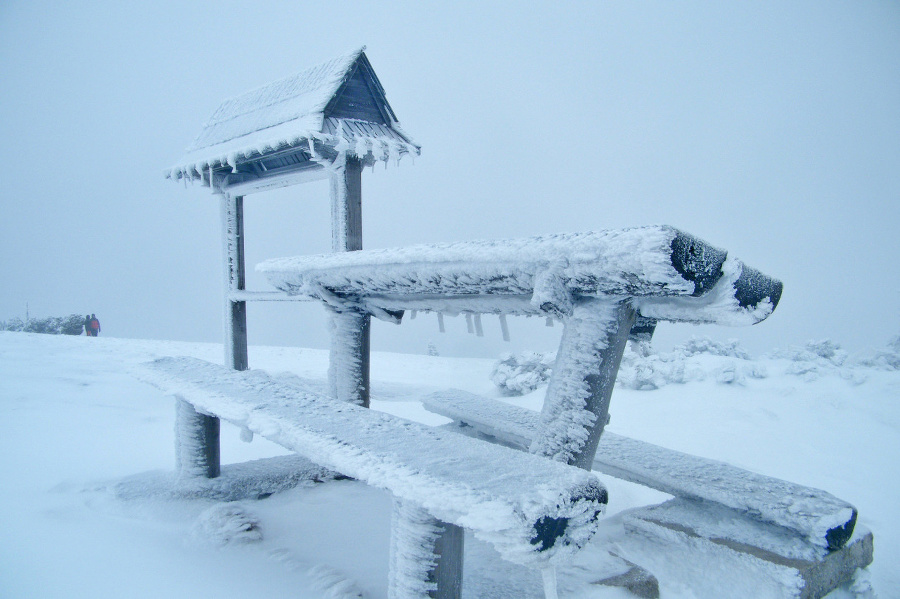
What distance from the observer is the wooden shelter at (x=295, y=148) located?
11.2 ft

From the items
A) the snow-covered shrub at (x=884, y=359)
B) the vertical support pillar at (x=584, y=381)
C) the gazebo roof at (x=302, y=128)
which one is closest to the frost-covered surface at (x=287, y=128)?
the gazebo roof at (x=302, y=128)

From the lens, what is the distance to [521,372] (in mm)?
5703

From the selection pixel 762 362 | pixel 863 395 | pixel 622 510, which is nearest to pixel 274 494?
pixel 622 510

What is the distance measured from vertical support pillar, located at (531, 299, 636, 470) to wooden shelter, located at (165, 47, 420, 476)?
1554 millimetres

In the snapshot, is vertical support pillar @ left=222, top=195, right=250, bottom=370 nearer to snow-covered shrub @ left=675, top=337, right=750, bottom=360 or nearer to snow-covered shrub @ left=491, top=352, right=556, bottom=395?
snow-covered shrub @ left=491, top=352, right=556, bottom=395

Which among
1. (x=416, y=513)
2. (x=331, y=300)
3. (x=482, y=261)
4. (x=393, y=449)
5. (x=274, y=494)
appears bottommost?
(x=274, y=494)

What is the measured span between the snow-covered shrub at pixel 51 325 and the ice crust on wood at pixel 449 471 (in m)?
14.2

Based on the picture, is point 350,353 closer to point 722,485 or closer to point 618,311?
point 618,311

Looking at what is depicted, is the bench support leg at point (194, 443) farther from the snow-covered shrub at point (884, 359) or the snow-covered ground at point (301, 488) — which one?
the snow-covered shrub at point (884, 359)

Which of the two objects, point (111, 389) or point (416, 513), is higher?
point (416, 513)

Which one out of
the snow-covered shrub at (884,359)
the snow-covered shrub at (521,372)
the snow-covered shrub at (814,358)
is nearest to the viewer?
the snow-covered shrub at (814,358)

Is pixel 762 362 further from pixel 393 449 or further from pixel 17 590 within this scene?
pixel 17 590

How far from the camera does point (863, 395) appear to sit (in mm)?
4238

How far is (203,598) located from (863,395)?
5.30 meters
